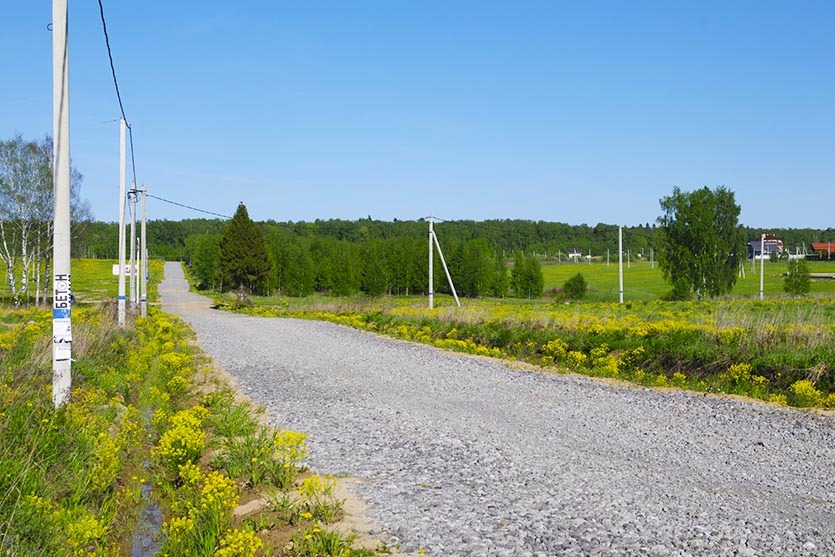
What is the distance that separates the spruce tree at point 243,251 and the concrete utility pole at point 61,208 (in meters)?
60.0

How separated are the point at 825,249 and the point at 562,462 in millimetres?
186408

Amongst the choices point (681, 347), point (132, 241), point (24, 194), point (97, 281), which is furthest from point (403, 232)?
point (681, 347)

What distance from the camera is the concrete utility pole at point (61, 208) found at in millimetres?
9906

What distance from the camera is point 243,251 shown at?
69.8 meters

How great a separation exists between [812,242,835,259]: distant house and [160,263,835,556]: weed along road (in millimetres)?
171515

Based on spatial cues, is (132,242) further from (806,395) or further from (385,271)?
(385,271)

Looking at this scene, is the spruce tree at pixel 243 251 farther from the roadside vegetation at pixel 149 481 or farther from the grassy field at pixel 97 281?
the roadside vegetation at pixel 149 481

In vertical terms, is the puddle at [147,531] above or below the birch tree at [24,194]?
below

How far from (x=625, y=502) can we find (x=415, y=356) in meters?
13.3


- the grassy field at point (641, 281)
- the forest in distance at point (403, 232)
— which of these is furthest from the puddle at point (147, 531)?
the forest in distance at point (403, 232)

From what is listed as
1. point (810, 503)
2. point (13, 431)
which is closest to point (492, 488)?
point (810, 503)

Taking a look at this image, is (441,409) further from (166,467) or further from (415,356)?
(415,356)

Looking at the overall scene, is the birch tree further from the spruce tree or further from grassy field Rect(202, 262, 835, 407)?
grassy field Rect(202, 262, 835, 407)

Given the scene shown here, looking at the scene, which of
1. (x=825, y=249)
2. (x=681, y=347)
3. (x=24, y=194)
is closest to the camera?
(x=681, y=347)
